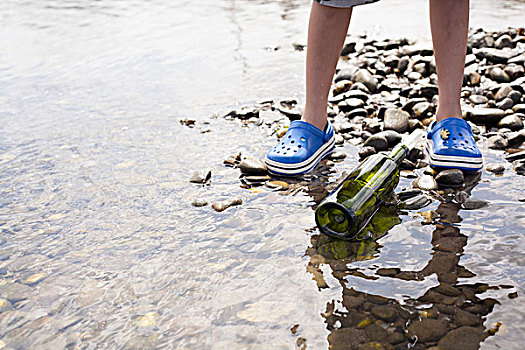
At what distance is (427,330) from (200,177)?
1.24 metres

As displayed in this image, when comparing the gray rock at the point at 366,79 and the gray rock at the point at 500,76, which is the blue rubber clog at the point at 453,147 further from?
the gray rock at the point at 500,76

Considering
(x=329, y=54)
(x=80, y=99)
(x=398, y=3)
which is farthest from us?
(x=398, y=3)

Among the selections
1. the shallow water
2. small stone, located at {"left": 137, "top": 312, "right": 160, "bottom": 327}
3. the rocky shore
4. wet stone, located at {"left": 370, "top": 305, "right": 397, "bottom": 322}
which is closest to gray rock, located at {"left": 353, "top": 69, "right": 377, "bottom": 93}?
the rocky shore

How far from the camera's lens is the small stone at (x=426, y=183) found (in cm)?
209

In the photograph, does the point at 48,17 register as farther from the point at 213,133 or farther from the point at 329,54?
the point at 329,54

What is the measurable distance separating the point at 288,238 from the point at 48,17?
19.1 ft

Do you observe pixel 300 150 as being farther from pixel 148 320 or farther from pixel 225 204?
pixel 148 320

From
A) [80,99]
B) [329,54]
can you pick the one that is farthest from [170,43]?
[329,54]

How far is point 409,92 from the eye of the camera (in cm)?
329

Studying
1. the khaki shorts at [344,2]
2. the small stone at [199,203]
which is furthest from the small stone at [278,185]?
the khaki shorts at [344,2]

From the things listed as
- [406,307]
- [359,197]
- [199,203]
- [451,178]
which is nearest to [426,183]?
[451,178]

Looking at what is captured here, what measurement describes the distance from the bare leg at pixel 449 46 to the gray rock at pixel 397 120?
304 millimetres

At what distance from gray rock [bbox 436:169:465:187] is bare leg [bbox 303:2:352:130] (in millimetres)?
634

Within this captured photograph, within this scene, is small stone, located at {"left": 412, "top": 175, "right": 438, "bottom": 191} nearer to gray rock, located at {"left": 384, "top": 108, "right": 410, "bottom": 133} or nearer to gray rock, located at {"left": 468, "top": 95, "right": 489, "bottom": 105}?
gray rock, located at {"left": 384, "top": 108, "right": 410, "bottom": 133}
